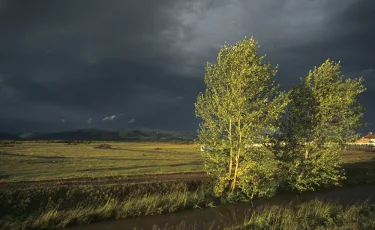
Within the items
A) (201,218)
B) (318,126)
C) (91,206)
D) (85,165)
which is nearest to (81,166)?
(85,165)

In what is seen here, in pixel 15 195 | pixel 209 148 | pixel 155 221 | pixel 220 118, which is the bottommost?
pixel 155 221

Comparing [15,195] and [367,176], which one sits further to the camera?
[367,176]

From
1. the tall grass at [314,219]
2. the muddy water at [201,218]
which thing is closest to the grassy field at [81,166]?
the muddy water at [201,218]

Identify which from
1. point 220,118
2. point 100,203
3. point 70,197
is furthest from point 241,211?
point 70,197

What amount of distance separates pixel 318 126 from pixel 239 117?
1240 cm

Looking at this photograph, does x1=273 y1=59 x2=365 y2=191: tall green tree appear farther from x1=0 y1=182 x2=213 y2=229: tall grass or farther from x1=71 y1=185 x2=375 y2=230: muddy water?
x1=0 y1=182 x2=213 y2=229: tall grass

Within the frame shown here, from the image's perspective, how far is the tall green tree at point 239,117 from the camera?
108 ft

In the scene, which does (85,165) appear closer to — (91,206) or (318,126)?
(91,206)

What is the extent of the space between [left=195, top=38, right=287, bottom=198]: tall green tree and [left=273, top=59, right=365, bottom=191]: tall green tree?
220 inches

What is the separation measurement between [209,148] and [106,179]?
48.0 feet

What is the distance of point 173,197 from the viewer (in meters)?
32.1

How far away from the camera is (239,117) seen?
32.9 m

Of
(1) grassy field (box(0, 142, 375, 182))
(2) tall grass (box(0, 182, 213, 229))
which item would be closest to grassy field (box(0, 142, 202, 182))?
Result: (1) grassy field (box(0, 142, 375, 182))

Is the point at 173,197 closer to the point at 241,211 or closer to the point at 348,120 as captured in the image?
the point at 241,211
